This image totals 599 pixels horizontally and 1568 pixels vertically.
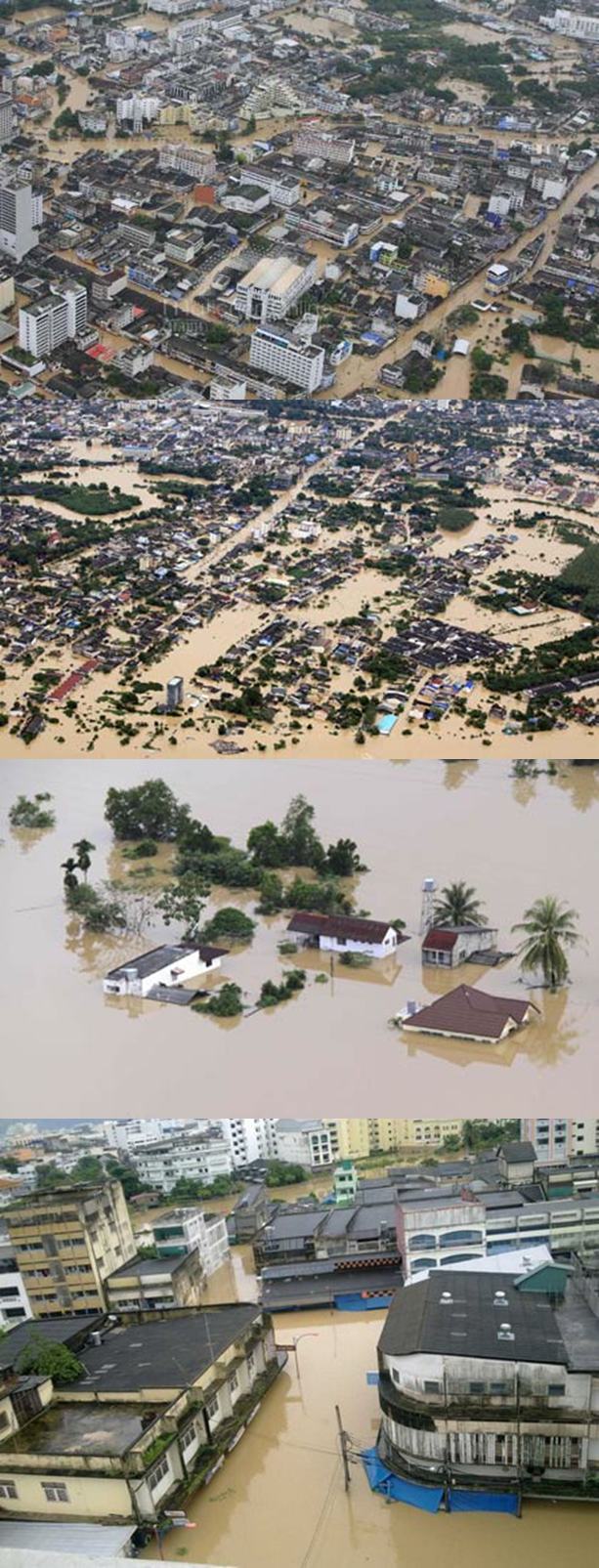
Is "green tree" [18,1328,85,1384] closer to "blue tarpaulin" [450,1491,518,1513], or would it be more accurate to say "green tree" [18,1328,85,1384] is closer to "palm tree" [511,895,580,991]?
"blue tarpaulin" [450,1491,518,1513]

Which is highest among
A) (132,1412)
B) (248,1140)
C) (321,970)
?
(321,970)

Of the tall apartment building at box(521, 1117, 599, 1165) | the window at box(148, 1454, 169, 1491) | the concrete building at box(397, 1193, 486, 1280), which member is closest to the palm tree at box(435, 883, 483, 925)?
the tall apartment building at box(521, 1117, 599, 1165)

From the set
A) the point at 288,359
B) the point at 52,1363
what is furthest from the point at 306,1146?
the point at 288,359

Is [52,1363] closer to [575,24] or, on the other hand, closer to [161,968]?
[161,968]

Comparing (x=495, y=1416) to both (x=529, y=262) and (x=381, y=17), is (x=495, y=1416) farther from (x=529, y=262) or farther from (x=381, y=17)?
(x=381, y=17)

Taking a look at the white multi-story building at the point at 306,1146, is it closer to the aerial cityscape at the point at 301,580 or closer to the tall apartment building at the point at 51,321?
the aerial cityscape at the point at 301,580
